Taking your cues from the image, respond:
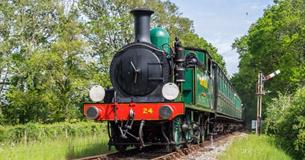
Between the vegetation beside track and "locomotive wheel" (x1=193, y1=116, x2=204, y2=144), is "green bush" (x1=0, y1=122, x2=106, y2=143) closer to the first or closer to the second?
the vegetation beside track

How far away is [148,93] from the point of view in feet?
43.3

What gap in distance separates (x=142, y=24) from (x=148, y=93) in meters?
2.02

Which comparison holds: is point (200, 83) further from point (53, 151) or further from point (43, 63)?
point (43, 63)

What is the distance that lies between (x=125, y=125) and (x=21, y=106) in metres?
25.6

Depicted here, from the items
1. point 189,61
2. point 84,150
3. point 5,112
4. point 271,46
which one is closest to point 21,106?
point 5,112

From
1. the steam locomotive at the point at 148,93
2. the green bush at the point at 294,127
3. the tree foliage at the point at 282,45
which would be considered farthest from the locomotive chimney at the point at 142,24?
the tree foliage at the point at 282,45

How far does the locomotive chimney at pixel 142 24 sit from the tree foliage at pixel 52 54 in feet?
68.3

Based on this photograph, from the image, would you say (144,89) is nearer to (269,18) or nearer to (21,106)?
(21,106)

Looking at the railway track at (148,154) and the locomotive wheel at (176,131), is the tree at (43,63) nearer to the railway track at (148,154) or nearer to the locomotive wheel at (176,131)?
the railway track at (148,154)

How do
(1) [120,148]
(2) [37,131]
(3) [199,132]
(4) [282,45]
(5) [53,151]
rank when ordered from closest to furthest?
(5) [53,151], (1) [120,148], (3) [199,132], (2) [37,131], (4) [282,45]

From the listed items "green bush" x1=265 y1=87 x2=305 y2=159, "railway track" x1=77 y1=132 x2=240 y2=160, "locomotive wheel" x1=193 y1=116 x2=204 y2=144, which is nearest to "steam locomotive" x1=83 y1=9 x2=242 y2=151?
"railway track" x1=77 y1=132 x2=240 y2=160

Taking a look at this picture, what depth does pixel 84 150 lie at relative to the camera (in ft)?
50.0

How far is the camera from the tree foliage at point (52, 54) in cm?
3444

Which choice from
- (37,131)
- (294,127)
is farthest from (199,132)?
(37,131)
